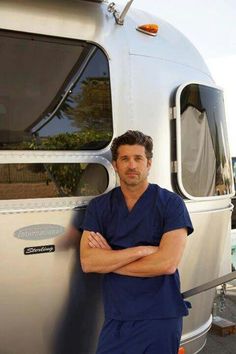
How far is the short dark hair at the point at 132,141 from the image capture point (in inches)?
88.6

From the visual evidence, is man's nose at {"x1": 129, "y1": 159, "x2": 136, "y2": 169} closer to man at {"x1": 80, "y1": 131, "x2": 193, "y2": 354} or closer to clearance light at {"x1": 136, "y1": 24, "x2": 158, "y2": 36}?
man at {"x1": 80, "y1": 131, "x2": 193, "y2": 354}

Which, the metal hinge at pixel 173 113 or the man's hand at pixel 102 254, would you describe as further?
the metal hinge at pixel 173 113

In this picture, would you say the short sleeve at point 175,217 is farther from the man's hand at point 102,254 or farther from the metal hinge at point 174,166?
the metal hinge at point 174,166

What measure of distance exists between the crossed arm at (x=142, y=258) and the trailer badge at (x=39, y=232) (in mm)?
227

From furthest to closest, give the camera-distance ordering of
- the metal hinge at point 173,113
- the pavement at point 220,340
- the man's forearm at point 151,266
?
the pavement at point 220,340 < the metal hinge at point 173,113 < the man's forearm at point 151,266

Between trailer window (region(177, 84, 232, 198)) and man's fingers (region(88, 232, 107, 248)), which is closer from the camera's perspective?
man's fingers (region(88, 232, 107, 248))

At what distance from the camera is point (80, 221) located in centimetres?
238

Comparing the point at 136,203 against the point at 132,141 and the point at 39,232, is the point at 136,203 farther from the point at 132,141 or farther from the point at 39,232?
the point at 39,232

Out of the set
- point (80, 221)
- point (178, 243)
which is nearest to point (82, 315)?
point (80, 221)

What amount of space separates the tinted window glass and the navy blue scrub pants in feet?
2.37

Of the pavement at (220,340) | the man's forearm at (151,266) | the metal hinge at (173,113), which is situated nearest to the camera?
the man's forearm at (151,266)

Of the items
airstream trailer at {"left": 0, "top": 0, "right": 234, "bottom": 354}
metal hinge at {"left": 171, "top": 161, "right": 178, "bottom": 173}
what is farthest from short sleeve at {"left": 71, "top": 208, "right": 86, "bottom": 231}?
metal hinge at {"left": 171, "top": 161, "right": 178, "bottom": 173}

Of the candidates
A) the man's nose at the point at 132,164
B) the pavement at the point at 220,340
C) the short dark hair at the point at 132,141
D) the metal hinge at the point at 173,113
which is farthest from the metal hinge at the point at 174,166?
the pavement at the point at 220,340

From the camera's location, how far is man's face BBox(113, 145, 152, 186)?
7.27 ft
